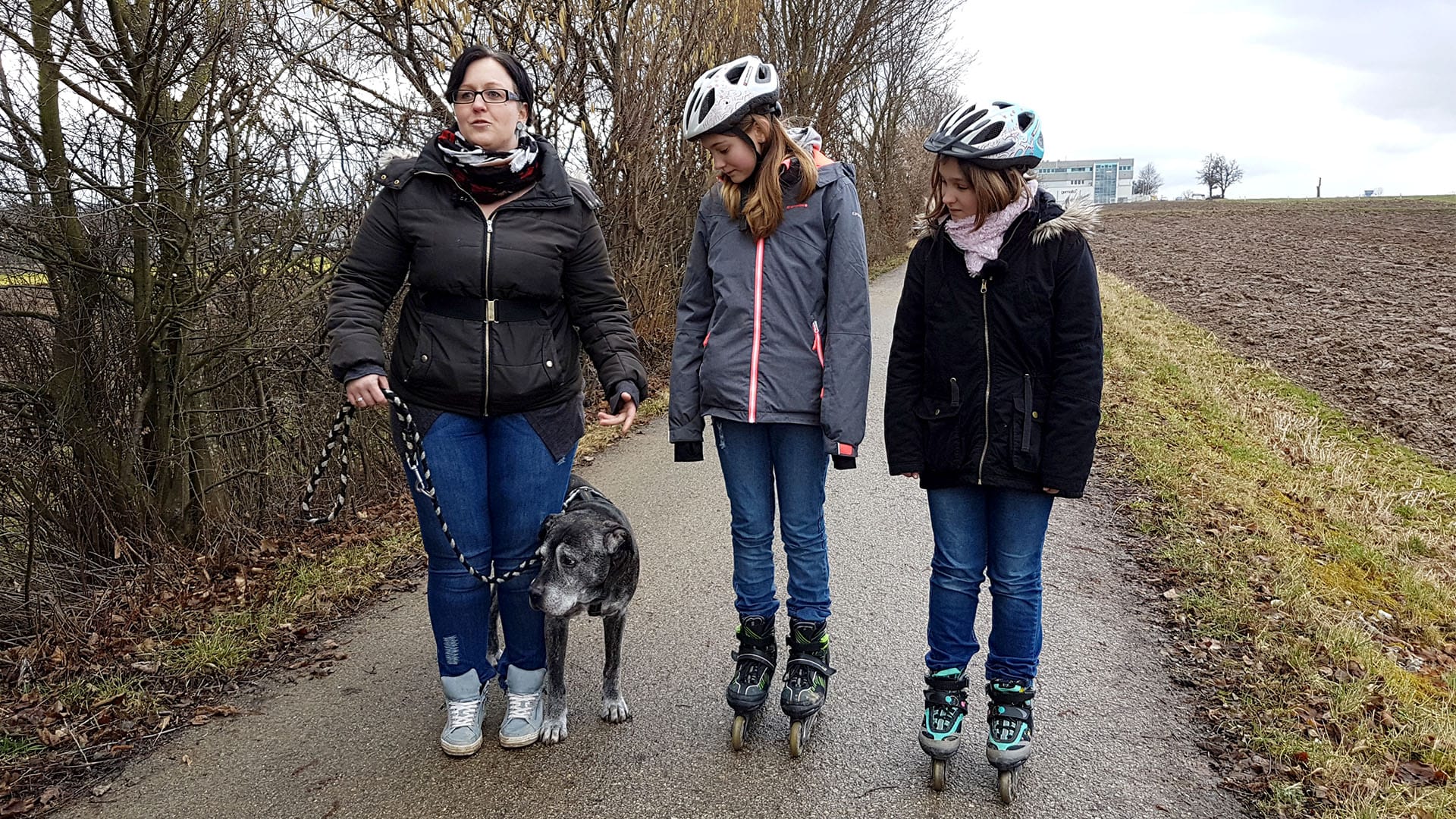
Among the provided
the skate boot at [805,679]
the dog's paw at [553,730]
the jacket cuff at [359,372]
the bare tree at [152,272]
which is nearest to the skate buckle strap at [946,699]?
the skate boot at [805,679]

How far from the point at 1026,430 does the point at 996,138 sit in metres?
0.95

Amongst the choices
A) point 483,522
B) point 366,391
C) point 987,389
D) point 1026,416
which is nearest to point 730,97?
point 987,389

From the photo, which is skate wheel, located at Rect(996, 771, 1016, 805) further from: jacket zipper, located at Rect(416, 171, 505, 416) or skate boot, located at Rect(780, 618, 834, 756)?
jacket zipper, located at Rect(416, 171, 505, 416)

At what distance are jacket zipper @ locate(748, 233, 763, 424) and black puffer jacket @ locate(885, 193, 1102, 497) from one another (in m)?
0.55

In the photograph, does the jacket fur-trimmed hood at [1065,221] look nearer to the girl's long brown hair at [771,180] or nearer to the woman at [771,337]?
the woman at [771,337]

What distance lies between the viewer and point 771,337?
10.8ft

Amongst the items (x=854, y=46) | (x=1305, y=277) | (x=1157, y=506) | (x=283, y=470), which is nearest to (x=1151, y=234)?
(x=1305, y=277)

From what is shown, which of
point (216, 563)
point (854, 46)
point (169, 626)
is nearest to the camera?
point (169, 626)

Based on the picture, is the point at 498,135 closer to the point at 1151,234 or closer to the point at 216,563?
the point at 216,563

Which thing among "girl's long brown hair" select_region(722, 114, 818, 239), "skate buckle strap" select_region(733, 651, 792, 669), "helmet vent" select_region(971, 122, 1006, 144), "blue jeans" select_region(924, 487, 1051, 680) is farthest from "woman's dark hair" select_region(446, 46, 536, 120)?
"skate buckle strap" select_region(733, 651, 792, 669)

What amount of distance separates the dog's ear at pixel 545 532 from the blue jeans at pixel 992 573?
133cm

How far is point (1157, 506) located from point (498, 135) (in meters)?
5.12

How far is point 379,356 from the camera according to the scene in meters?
3.13

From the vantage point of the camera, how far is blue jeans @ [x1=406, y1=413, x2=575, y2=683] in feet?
10.5
